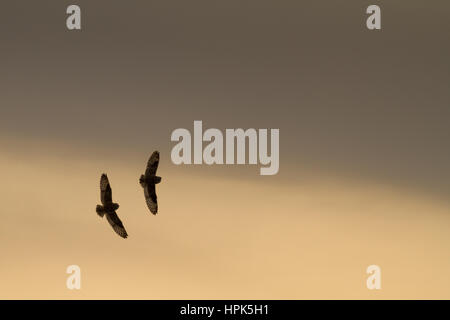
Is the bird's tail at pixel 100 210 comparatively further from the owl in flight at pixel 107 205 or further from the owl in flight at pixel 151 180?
the owl in flight at pixel 151 180

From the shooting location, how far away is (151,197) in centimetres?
3284

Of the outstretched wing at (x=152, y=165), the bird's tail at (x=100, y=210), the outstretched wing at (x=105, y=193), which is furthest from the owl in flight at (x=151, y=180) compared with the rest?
the bird's tail at (x=100, y=210)

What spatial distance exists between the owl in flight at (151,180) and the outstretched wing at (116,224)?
2.17 feet

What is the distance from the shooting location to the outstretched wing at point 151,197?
32.7m

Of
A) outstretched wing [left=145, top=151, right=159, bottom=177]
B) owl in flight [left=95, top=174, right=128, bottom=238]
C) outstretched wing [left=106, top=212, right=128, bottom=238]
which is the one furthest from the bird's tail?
outstretched wing [left=145, top=151, right=159, bottom=177]

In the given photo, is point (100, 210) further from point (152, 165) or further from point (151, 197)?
point (152, 165)

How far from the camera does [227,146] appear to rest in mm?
32906

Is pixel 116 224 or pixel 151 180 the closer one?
pixel 151 180

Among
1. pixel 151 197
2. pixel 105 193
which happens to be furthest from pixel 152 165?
pixel 105 193

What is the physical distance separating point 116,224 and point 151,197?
84 centimetres
